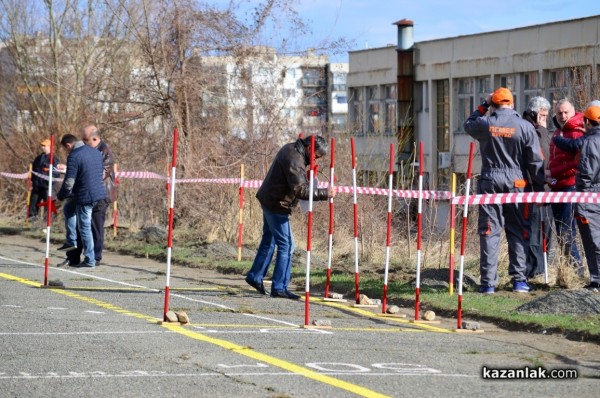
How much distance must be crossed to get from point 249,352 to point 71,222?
31.9 feet

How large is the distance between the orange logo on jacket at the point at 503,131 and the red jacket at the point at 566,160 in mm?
1007

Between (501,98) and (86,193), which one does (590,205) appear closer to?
(501,98)

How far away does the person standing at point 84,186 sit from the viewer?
1788 centimetres

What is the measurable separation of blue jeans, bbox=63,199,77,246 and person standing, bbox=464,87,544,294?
7.27m

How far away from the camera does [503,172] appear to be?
45.9ft

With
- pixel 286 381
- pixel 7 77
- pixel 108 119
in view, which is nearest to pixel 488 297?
pixel 286 381

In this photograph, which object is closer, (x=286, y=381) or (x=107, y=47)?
(x=286, y=381)

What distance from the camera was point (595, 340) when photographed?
1102 centimetres

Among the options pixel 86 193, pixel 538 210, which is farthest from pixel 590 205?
pixel 86 193

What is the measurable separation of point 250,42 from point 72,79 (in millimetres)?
10799

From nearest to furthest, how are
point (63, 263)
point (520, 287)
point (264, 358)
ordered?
point (264, 358) → point (520, 287) → point (63, 263)

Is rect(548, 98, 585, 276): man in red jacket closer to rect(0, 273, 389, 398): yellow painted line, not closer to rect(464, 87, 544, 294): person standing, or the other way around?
rect(464, 87, 544, 294): person standing

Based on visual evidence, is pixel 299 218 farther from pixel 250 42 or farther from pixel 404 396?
pixel 404 396

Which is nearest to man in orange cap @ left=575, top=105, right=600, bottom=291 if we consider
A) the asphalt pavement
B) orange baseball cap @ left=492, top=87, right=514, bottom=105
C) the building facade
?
orange baseball cap @ left=492, top=87, right=514, bottom=105
